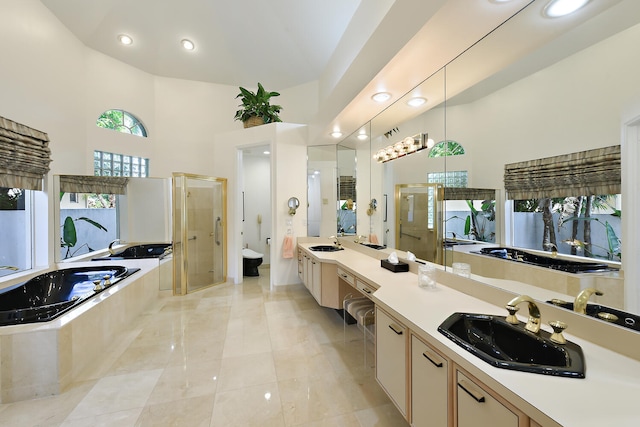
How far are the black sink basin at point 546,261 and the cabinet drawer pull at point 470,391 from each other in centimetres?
78

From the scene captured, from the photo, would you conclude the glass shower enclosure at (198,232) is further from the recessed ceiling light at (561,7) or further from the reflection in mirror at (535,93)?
the recessed ceiling light at (561,7)

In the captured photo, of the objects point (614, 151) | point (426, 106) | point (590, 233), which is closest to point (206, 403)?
point (590, 233)

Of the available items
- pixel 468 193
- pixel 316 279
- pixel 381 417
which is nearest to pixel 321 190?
pixel 316 279

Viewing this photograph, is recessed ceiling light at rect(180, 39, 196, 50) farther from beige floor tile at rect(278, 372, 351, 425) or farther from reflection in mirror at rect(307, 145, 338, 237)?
beige floor tile at rect(278, 372, 351, 425)

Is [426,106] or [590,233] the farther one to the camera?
[426,106]

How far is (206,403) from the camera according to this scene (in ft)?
6.21

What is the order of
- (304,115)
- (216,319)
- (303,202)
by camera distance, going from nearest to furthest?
1. (216,319)
2. (303,202)
3. (304,115)

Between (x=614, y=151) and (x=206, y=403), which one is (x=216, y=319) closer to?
(x=206, y=403)

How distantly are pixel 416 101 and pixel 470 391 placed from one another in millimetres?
2207

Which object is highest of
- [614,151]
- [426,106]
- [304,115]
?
[304,115]

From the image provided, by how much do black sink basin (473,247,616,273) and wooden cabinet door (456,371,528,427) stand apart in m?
0.76

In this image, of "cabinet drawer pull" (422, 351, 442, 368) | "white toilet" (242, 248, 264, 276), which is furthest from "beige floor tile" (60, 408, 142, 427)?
"white toilet" (242, 248, 264, 276)

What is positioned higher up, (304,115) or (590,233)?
(304,115)

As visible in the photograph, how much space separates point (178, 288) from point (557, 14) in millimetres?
5068
